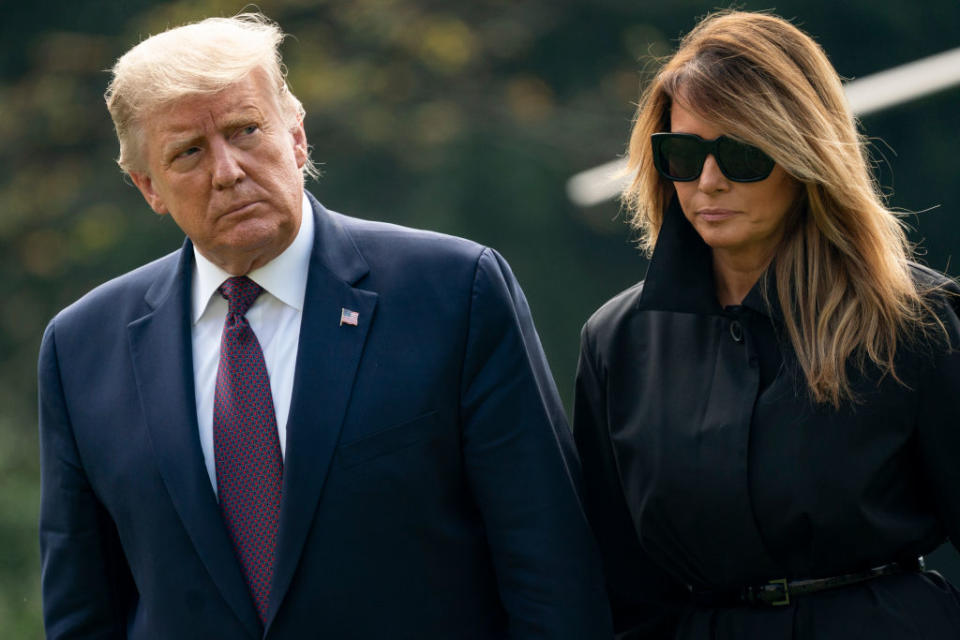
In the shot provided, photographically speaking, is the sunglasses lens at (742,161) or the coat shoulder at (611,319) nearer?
the sunglasses lens at (742,161)

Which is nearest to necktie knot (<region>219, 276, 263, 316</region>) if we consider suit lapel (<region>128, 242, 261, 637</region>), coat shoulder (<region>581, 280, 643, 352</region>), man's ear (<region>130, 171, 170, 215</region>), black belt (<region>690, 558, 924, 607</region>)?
suit lapel (<region>128, 242, 261, 637</region>)

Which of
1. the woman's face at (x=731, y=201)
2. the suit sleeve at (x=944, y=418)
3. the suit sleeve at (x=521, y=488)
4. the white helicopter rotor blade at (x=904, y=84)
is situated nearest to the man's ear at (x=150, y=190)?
the suit sleeve at (x=521, y=488)

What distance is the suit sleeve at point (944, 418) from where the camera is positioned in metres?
2.10

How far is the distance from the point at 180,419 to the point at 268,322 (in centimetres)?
24

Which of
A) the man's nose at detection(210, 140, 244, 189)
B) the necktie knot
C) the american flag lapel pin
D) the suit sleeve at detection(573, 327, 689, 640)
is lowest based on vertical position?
the suit sleeve at detection(573, 327, 689, 640)

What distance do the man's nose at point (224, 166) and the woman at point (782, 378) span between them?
Result: 0.75m

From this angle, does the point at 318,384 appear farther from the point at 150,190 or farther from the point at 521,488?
the point at 150,190

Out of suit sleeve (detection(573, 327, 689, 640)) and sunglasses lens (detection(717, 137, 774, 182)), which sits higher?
sunglasses lens (detection(717, 137, 774, 182))

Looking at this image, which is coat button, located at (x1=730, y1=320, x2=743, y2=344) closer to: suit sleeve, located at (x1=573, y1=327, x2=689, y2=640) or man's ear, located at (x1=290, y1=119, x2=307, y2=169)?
suit sleeve, located at (x1=573, y1=327, x2=689, y2=640)

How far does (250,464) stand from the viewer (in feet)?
7.36

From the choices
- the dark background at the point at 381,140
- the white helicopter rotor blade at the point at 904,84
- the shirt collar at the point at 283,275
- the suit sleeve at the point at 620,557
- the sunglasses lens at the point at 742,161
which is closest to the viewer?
→ the sunglasses lens at the point at 742,161

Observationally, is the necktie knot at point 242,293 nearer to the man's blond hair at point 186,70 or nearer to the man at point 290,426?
the man at point 290,426

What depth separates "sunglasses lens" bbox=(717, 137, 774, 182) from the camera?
2.21 meters

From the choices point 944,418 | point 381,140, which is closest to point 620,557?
point 944,418
